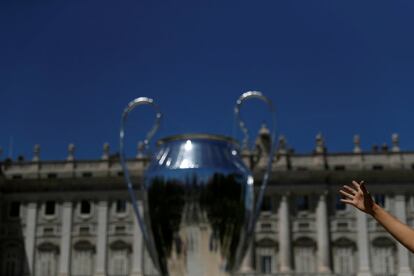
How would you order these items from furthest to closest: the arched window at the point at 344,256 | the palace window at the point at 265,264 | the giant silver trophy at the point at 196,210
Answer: the palace window at the point at 265,264
the arched window at the point at 344,256
the giant silver trophy at the point at 196,210

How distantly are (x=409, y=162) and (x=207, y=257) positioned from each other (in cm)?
3990

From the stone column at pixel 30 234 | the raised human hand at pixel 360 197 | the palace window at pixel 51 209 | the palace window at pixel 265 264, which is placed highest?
the palace window at pixel 51 209

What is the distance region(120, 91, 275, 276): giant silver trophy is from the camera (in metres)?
7.77

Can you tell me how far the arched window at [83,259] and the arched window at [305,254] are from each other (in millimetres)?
13043

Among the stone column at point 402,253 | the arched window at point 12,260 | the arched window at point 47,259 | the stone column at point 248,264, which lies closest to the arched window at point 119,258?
the arched window at point 47,259

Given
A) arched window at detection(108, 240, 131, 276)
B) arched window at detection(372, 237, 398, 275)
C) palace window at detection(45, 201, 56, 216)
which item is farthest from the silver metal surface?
palace window at detection(45, 201, 56, 216)

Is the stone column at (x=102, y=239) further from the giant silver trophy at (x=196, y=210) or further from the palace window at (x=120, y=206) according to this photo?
the giant silver trophy at (x=196, y=210)

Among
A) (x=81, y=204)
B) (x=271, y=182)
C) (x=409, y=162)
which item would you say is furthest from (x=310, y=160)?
(x=81, y=204)

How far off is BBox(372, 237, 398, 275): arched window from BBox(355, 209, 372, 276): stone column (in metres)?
0.40

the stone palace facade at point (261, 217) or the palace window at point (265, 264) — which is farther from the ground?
the stone palace facade at point (261, 217)

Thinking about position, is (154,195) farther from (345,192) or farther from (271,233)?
(271,233)

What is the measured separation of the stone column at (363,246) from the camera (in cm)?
4456

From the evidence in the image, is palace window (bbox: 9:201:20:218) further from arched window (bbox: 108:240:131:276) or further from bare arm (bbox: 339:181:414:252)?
bare arm (bbox: 339:181:414:252)

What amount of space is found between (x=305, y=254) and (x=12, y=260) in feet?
61.7
